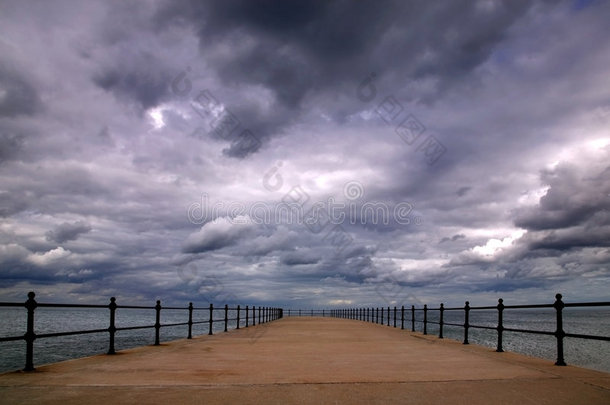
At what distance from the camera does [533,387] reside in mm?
6199

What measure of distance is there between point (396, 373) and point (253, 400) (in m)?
2.74

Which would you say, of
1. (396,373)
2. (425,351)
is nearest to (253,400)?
(396,373)

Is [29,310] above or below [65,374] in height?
above

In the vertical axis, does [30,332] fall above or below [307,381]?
above

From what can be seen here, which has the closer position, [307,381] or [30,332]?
[307,381]

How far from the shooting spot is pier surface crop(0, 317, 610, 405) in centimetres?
550

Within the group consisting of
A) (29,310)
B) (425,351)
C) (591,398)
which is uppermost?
(29,310)

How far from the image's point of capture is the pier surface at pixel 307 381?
5.50 meters

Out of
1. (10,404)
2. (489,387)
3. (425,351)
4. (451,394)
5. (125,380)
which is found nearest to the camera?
(10,404)

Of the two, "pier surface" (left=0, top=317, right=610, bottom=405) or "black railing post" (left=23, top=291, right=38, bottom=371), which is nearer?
"pier surface" (left=0, top=317, right=610, bottom=405)

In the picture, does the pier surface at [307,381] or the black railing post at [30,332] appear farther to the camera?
the black railing post at [30,332]

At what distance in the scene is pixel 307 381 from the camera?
652 cm

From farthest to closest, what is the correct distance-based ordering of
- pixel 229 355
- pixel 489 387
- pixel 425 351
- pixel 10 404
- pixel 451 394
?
pixel 425 351
pixel 229 355
pixel 489 387
pixel 451 394
pixel 10 404

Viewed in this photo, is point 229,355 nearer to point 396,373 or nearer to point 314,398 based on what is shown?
point 396,373
